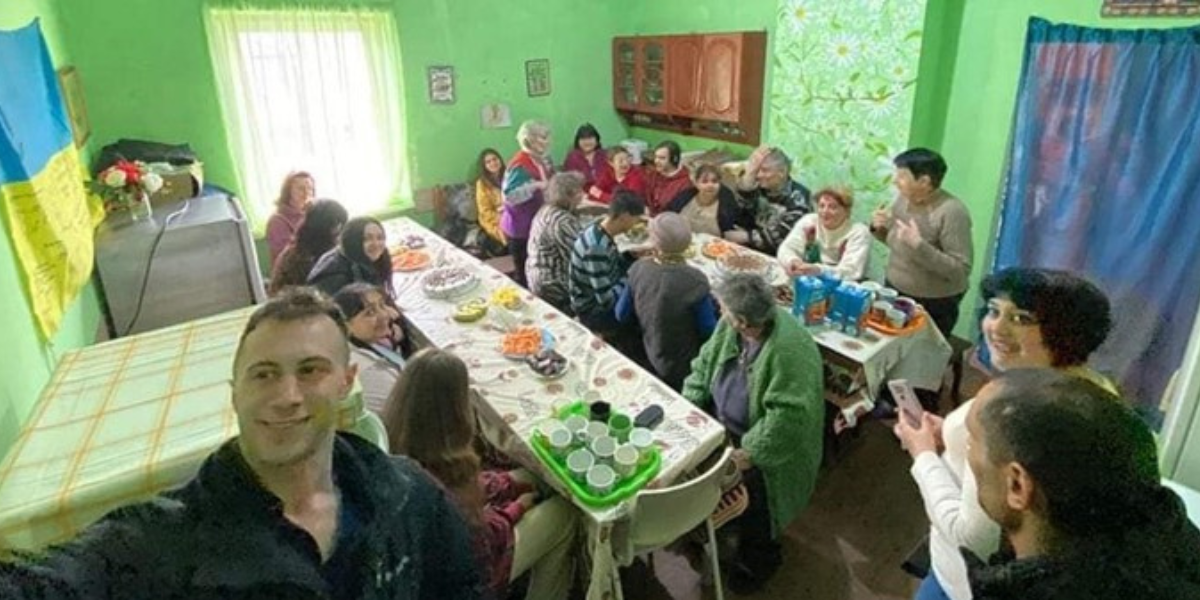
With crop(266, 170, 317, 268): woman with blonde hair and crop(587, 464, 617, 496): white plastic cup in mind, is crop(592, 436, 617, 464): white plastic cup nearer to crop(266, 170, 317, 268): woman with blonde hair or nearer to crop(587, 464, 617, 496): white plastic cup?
crop(587, 464, 617, 496): white plastic cup

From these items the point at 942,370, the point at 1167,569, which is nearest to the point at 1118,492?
the point at 1167,569

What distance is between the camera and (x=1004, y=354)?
1612mm

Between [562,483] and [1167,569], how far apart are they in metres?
1.33

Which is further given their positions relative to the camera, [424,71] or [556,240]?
[424,71]

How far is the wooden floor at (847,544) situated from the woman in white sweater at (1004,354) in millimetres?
828

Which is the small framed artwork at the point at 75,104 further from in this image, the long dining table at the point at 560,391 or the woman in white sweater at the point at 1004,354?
the woman in white sweater at the point at 1004,354

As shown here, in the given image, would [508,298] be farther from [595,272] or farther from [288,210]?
[288,210]

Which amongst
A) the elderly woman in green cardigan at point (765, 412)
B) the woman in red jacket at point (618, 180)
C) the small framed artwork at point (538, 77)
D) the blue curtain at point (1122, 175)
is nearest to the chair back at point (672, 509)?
the elderly woman in green cardigan at point (765, 412)

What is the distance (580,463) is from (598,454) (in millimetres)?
65

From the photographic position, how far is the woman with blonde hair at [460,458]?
164 centimetres

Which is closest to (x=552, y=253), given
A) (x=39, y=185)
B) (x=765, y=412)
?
(x=765, y=412)

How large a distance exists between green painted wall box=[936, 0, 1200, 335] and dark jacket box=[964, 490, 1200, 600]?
3.17 meters

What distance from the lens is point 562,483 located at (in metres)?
1.83

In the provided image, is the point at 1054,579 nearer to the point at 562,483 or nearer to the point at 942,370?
the point at 562,483
